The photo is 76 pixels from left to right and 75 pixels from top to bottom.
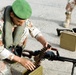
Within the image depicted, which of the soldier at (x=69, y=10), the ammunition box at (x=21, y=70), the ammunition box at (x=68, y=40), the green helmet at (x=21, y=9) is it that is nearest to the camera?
the green helmet at (x=21, y=9)

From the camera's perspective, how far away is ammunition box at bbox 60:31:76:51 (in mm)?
3513

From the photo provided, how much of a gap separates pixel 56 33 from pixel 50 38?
211 millimetres

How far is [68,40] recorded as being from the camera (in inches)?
141

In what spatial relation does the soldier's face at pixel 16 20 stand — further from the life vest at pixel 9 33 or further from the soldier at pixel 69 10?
the soldier at pixel 69 10

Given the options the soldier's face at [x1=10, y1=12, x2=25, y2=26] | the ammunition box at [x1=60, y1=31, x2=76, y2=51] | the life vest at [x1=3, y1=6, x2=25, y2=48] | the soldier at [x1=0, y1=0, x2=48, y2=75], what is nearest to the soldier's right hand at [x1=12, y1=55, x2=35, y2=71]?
the soldier at [x1=0, y1=0, x2=48, y2=75]

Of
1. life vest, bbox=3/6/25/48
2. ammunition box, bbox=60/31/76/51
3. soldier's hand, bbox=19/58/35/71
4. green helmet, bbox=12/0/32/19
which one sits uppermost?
green helmet, bbox=12/0/32/19

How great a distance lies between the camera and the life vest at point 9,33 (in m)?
2.35

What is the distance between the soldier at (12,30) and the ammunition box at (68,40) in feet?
3.63

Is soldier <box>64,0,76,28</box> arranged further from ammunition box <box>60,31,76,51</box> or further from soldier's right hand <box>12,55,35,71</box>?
soldier's right hand <box>12,55,35,71</box>

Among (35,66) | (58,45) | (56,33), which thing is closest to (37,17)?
(56,33)

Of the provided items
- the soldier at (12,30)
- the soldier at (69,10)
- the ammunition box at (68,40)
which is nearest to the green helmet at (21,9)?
the soldier at (12,30)

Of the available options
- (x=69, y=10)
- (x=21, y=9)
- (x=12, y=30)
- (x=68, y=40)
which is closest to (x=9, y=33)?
(x=12, y=30)

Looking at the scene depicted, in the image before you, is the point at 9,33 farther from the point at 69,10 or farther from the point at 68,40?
the point at 69,10

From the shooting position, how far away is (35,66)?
8.07 ft
